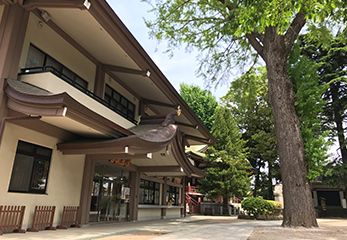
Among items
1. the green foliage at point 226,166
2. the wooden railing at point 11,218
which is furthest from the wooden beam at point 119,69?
the green foliage at point 226,166

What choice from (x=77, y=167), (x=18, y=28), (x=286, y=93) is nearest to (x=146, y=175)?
(x=77, y=167)

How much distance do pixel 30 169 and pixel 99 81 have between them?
4581mm

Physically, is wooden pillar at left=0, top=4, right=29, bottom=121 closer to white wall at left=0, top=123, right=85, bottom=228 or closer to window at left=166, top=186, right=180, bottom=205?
white wall at left=0, top=123, right=85, bottom=228

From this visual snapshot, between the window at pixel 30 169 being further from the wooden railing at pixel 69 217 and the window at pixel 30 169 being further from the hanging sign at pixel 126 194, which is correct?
the hanging sign at pixel 126 194

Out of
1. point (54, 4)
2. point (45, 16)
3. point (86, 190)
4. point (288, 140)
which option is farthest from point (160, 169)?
point (54, 4)

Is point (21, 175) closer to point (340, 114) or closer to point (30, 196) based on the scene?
point (30, 196)

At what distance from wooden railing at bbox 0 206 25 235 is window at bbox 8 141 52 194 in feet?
1.78

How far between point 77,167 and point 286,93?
28.8 feet

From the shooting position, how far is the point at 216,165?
23.7 metres

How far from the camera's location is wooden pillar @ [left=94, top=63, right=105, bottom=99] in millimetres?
10691

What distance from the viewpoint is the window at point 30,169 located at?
7.22 metres

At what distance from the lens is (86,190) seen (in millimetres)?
9586

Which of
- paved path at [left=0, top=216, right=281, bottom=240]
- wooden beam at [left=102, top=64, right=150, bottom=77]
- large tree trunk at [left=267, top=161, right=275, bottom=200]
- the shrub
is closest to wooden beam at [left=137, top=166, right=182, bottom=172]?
paved path at [left=0, top=216, right=281, bottom=240]

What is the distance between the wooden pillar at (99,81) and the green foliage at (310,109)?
820 cm
